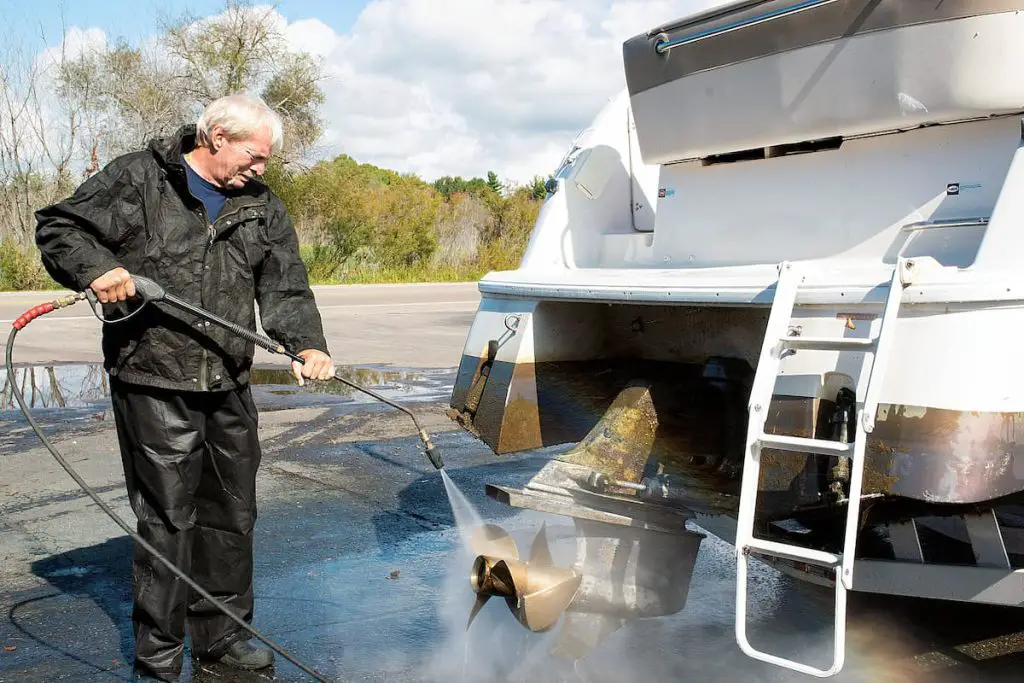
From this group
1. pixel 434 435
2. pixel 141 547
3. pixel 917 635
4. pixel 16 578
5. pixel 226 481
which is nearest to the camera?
pixel 141 547

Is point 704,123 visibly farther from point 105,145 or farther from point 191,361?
point 105,145

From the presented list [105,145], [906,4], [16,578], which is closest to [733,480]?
[906,4]

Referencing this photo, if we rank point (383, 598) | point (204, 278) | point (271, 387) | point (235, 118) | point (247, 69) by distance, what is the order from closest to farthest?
point (235, 118)
point (204, 278)
point (383, 598)
point (271, 387)
point (247, 69)

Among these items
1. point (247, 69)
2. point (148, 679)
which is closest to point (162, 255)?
point (148, 679)

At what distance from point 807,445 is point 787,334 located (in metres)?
0.36

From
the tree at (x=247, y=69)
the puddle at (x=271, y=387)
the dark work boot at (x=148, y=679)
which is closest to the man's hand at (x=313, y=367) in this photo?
the dark work boot at (x=148, y=679)

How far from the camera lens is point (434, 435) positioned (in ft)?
23.9

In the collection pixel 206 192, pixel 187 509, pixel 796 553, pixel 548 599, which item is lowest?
pixel 548 599

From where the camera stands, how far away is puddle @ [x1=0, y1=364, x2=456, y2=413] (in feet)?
27.4

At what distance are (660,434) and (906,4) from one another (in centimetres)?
168

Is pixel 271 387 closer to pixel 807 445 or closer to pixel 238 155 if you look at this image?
pixel 238 155

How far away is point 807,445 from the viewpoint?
105 inches

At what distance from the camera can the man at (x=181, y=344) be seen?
3223mm

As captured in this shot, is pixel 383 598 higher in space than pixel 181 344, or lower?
lower
